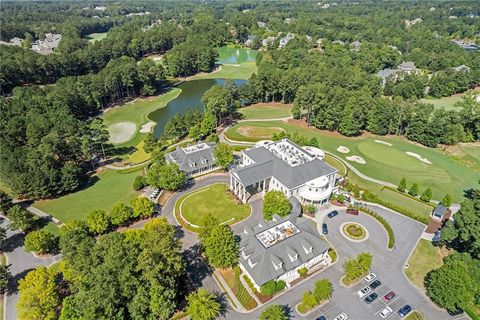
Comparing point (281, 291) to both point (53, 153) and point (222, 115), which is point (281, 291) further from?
point (222, 115)

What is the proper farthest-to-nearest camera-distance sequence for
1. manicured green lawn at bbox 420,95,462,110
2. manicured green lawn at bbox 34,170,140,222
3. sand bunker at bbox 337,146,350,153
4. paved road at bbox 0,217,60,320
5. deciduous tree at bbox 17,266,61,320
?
manicured green lawn at bbox 420,95,462,110 → sand bunker at bbox 337,146,350,153 → manicured green lawn at bbox 34,170,140,222 → paved road at bbox 0,217,60,320 → deciduous tree at bbox 17,266,61,320

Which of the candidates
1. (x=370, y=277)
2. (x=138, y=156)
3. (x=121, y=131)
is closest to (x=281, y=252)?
(x=370, y=277)

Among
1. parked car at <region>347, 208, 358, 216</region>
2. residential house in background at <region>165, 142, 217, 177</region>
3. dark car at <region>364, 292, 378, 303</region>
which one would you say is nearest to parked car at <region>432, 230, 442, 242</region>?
parked car at <region>347, 208, 358, 216</region>

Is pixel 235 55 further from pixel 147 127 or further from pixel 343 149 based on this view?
pixel 343 149

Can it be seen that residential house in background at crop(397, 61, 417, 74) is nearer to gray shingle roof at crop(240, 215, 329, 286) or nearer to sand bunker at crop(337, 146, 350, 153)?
sand bunker at crop(337, 146, 350, 153)

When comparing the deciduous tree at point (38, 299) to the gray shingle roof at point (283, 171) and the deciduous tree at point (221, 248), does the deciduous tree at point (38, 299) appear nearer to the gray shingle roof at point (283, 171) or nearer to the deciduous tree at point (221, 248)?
the deciduous tree at point (221, 248)

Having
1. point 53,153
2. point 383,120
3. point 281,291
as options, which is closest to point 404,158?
point 383,120
